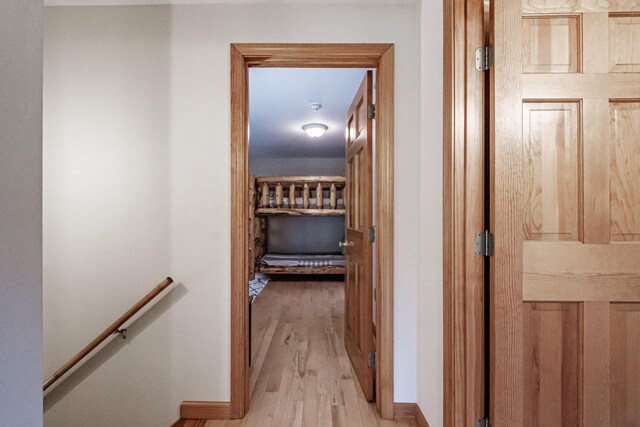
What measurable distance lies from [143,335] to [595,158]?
242 centimetres

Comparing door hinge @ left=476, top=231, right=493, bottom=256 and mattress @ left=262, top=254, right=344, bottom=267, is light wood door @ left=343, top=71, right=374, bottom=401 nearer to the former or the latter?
door hinge @ left=476, top=231, right=493, bottom=256

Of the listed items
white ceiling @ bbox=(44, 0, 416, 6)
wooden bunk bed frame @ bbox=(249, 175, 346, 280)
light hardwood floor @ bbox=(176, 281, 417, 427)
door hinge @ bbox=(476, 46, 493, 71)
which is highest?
white ceiling @ bbox=(44, 0, 416, 6)

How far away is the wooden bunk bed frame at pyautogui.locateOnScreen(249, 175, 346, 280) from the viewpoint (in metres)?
5.93

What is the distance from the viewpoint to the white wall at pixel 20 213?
0.66 m

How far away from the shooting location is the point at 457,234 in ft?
4.40

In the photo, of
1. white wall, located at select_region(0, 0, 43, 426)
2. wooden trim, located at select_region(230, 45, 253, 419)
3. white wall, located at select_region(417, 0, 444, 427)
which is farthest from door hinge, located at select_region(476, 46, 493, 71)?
white wall, located at select_region(0, 0, 43, 426)

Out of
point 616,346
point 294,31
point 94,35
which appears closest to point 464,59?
point 294,31

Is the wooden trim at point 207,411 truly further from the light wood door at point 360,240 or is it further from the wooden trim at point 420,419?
the wooden trim at point 420,419

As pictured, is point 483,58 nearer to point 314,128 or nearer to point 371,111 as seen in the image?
point 371,111

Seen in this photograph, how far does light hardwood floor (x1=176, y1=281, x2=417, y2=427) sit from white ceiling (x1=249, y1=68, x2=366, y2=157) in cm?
255

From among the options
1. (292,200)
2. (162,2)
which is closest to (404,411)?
(162,2)

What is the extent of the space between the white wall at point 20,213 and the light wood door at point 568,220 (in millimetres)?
1422

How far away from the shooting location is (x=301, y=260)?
6.17 metres

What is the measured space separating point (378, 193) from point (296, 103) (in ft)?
7.62
